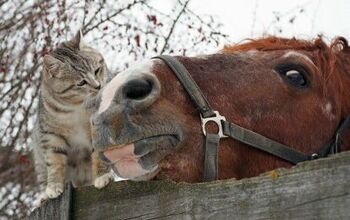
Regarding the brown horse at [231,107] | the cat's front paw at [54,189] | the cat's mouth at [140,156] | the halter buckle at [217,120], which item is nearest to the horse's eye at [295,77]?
the brown horse at [231,107]

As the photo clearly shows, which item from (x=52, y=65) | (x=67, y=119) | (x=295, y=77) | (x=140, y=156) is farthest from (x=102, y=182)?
(x=52, y=65)

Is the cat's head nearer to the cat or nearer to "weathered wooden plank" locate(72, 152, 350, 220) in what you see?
the cat

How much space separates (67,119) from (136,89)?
168cm

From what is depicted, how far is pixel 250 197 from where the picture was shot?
1.96 m

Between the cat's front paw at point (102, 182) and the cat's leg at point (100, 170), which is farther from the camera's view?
the cat's leg at point (100, 170)

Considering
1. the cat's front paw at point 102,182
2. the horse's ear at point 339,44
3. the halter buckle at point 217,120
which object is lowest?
the cat's front paw at point 102,182

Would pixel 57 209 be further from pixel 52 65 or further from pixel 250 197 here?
pixel 52 65

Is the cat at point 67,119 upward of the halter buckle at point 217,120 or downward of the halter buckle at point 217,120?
upward

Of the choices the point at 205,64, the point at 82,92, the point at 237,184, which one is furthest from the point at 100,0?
the point at 237,184

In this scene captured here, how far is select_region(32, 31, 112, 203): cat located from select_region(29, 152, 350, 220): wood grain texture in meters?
0.82

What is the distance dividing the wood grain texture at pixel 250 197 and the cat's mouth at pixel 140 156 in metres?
0.06

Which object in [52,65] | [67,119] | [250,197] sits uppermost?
[52,65]

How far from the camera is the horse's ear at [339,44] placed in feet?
9.88

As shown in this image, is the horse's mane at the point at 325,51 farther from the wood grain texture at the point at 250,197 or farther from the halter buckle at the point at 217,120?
the wood grain texture at the point at 250,197
